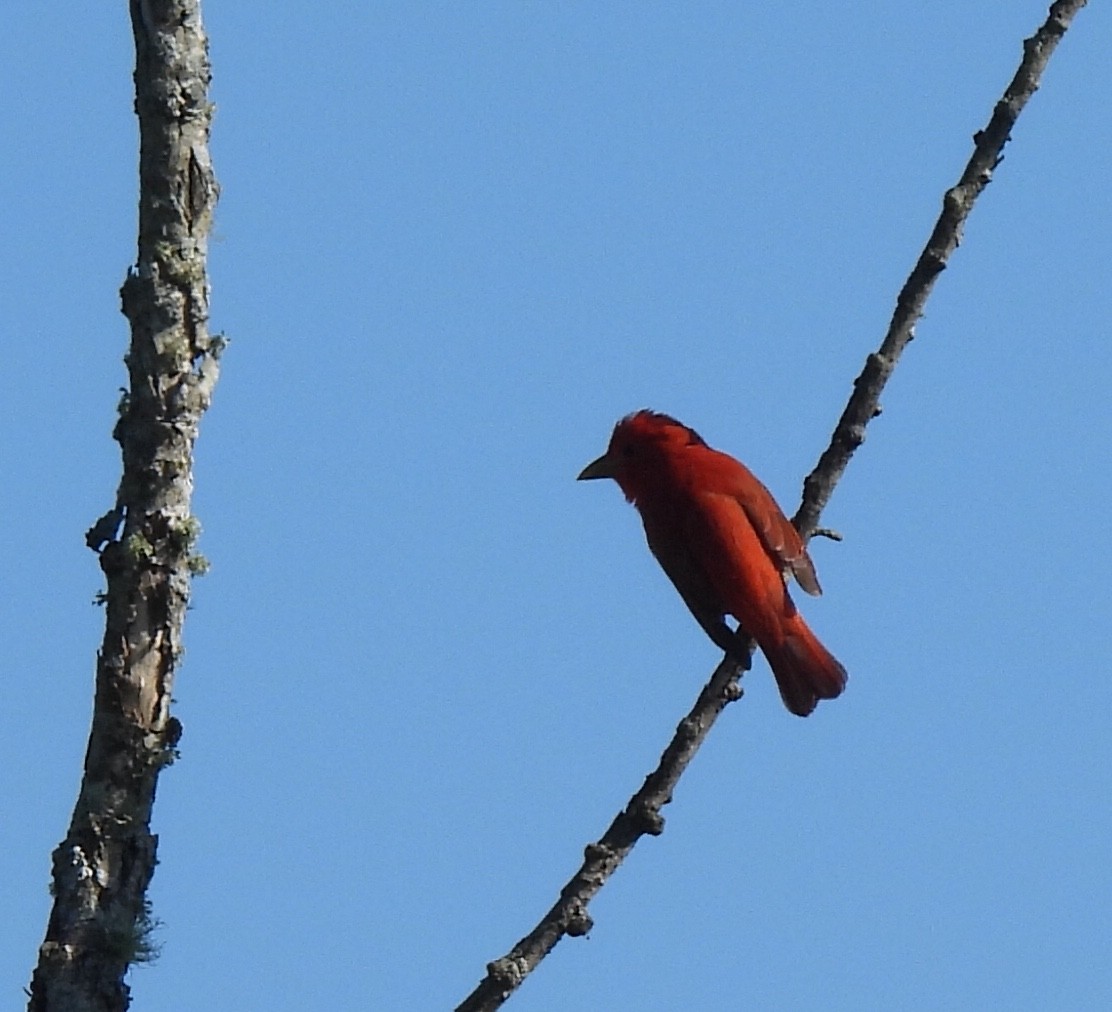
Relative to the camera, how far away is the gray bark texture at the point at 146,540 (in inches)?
128

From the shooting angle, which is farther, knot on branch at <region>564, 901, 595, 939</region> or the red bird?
the red bird

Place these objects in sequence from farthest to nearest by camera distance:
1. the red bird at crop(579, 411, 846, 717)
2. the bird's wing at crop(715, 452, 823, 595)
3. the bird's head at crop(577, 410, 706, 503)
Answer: the bird's head at crop(577, 410, 706, 503) < the red bird at crop(579, 411, 846, 717) < the bird's wing at crop(715, 452, 823, 595)

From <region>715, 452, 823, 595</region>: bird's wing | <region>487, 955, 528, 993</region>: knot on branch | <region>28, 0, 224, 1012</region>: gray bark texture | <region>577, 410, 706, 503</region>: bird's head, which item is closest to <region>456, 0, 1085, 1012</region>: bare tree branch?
<region>487, 955, 528, 993</region>: knot on branch

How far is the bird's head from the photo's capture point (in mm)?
7105

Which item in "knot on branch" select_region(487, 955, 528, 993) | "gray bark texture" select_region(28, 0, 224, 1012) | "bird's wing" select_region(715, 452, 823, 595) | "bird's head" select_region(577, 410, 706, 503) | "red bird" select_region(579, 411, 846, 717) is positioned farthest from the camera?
"bird's head" select_region(577, 410, 706, 503)

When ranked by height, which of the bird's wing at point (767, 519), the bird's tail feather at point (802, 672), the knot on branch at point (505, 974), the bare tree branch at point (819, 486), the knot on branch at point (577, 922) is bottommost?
the knot on branch at point (505, 974)

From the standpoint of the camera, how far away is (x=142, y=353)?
3500 mm

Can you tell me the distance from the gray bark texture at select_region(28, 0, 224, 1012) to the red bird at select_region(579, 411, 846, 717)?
3.18 metres

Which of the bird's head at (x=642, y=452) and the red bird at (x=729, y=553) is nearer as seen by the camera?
the red bird at (x=729, y=553)

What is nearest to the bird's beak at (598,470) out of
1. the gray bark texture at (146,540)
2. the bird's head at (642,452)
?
the bird's head at (642,452)

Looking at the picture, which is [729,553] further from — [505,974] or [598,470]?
[505,974]

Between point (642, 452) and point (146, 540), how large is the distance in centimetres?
400

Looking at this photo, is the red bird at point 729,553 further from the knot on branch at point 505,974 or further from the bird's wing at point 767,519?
the knot on branch at point 505,974

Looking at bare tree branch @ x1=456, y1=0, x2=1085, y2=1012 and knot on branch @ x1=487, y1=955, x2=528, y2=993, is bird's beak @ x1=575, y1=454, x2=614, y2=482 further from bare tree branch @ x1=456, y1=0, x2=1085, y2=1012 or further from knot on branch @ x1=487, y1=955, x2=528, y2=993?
knot on branch @ x1=487, y1=955, x2=528, y2=993
